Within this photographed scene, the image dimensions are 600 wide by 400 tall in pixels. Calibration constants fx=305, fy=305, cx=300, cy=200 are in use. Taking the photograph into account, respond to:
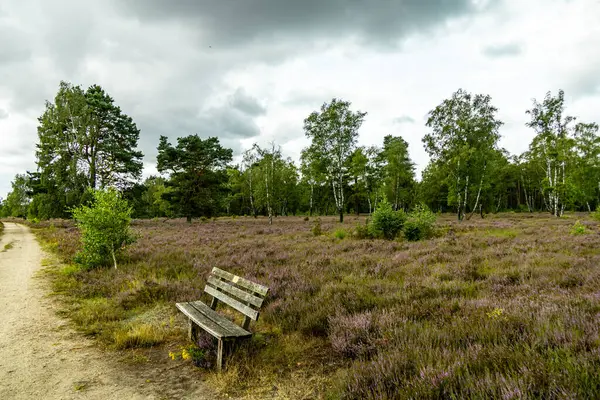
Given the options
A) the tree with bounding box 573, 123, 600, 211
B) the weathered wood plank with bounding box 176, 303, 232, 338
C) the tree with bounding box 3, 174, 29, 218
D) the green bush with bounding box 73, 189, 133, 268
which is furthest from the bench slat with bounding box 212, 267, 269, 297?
the tree with bounding box 3, 174, 29, 218

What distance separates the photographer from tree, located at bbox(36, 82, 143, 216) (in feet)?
102

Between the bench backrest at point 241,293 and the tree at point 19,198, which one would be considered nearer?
the bench backrest at point 241,293

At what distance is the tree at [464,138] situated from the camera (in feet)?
→ 97.9

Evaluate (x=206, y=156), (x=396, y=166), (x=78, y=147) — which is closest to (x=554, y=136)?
(x=396, y=166)

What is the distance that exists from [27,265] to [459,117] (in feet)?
113

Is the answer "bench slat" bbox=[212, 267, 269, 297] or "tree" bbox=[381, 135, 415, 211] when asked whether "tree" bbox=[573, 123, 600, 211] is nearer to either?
"tree" bbox=[381, 135, 415, 211]

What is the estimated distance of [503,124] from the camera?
100 feet

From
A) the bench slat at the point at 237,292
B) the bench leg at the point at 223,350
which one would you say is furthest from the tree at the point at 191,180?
the bench leg at the point at 223,350

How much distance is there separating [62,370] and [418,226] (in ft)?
46.6

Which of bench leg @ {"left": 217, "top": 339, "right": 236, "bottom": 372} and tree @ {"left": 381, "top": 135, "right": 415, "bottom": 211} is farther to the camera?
tree @ {"left": 381, "top": 135, "right": 415, "bottom": 211}

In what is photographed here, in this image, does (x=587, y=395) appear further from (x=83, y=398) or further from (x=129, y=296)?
(x=129, y=296)

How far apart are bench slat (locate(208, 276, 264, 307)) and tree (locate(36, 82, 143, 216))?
3165 centimetres

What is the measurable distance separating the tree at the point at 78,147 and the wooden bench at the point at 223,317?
3179 centimetres

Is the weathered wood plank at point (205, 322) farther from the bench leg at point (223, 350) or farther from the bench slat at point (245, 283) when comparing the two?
the bench slat at point (245, 283)
